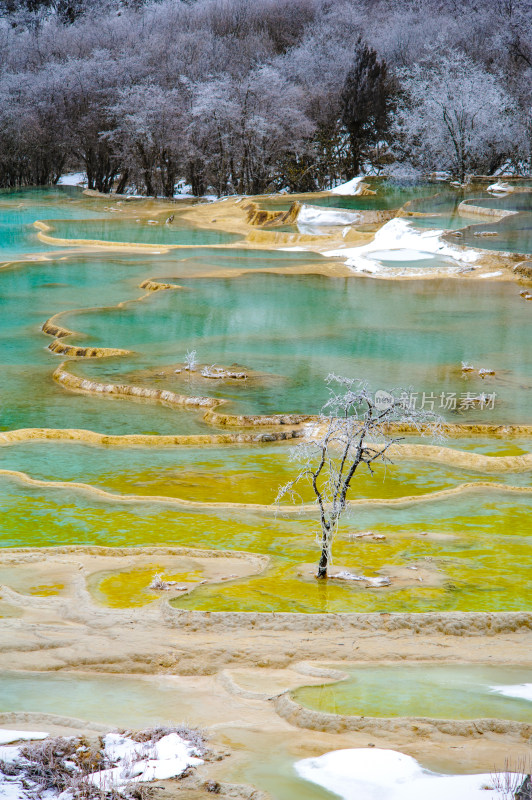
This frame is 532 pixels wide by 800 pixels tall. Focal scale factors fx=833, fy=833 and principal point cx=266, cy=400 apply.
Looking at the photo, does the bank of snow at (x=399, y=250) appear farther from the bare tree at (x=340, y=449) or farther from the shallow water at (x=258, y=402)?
the bare tree at (x=340, y=449)

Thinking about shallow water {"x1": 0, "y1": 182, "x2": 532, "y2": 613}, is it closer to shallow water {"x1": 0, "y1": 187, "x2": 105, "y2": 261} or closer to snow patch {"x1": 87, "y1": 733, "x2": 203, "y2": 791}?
snow patch {"x1": 87, "y1": 733, "x2": 203, "y2": 791}

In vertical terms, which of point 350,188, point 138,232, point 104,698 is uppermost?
point 350,188

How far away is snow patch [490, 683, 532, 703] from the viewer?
6.12 metres

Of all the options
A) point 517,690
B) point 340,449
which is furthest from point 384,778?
point 340,449

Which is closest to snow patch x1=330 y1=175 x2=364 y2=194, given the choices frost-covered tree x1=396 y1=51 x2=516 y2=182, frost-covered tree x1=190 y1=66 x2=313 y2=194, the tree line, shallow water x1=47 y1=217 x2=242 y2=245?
frost-covered tree x1=396 y1=51 x2=516 y2=182

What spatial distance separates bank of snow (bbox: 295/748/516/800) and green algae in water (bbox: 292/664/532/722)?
2.93 feet

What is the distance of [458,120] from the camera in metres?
44.6

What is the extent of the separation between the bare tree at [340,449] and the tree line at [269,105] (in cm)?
3465

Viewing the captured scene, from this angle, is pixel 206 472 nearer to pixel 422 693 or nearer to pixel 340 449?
pixel 340 449

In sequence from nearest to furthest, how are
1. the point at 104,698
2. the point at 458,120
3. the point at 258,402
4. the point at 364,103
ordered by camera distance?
the point at 104,698
the point at 258,402
the point at 458,120
the point at 364,103

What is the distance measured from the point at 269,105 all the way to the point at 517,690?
49627 mm

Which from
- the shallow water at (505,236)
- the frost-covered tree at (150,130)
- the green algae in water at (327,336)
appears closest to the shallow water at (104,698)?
the green algae in water at (327,336)

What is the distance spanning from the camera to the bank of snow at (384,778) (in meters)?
4.48

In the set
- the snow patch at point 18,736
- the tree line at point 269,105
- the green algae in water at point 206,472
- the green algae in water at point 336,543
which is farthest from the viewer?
the tree line at point 269,105
